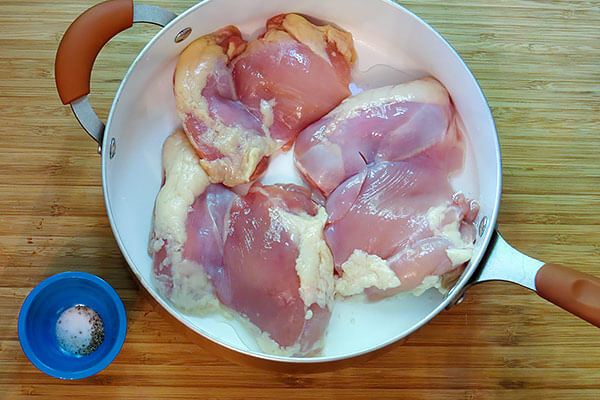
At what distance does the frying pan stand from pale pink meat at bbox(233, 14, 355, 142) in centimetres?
5

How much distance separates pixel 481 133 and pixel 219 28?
0.63 metres

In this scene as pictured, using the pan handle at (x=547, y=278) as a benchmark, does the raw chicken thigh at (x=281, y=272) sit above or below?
below

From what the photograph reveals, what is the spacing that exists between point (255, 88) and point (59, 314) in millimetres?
656

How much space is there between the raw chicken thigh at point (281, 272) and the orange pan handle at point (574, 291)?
433 mm

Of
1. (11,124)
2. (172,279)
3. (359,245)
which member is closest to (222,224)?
(172,279)

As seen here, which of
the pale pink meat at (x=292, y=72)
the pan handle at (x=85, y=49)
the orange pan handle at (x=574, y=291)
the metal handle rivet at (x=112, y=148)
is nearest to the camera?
the orange pan handle at (x=574, y=291)

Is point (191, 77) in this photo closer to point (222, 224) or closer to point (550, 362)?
point (222, 224)

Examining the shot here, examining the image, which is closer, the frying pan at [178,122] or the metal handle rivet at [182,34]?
the frying pan at [178,122]

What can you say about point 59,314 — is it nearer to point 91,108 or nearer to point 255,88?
point 91,108

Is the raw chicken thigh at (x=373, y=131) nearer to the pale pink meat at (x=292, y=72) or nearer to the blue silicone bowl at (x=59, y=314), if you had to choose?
the pale pink meat at (x=292, y=72)

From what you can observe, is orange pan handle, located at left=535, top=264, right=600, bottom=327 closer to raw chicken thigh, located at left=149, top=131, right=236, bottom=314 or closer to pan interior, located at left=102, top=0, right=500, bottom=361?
pan interior, located at left=102, top=0, right=500, bottom=361

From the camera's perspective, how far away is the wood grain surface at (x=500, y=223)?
127cm

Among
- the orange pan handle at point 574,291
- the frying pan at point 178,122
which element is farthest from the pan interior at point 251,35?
the orange pan handle at point 574,291

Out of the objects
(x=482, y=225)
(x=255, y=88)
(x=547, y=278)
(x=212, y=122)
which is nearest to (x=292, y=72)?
(x=255, y=88)
